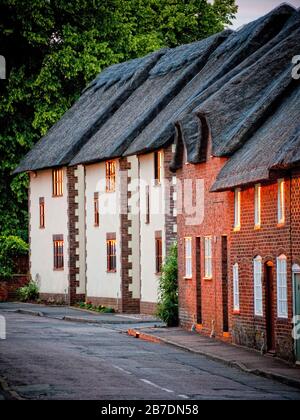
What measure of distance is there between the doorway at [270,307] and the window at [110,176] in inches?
807

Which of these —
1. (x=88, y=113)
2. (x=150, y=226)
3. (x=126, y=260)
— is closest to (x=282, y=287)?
(x=150, y=226)

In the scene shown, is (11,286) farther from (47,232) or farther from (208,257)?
(208,257)

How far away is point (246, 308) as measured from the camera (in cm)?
3575

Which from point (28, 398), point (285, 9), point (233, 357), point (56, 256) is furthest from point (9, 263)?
point (28, 398)

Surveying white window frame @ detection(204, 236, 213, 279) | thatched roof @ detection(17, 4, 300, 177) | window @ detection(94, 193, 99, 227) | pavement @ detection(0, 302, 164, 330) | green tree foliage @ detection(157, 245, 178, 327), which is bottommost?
pavement @ detection(0, 302, 164, 330)

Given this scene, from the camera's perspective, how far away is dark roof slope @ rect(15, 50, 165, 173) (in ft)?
191

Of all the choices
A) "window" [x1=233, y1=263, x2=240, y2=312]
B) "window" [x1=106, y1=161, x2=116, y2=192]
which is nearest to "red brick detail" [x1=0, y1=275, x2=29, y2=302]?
"window" [x1=106, y1=161, x2=116, y2=192]

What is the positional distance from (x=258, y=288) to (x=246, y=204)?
2.46m

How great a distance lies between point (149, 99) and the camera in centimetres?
5481

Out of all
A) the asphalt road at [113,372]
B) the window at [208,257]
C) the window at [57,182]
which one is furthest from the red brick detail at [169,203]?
the window at [57,182]

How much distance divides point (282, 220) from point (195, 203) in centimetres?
923

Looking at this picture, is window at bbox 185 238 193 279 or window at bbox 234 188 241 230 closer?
window at bbox 234 188 241 230

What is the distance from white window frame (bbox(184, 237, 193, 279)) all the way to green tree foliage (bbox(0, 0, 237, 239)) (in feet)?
79.5

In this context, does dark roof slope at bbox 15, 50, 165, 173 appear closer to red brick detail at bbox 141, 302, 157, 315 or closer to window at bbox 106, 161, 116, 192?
window at bbox 106, 161, 116, 192
